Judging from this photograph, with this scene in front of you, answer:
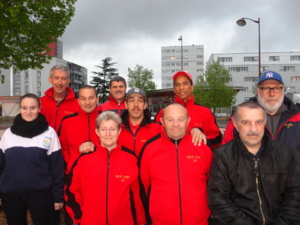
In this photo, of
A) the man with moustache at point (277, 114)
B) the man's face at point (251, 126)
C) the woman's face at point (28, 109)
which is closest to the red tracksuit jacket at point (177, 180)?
the man's face at point (251, 126)

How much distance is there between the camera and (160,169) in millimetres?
3217

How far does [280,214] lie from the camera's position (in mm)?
2797

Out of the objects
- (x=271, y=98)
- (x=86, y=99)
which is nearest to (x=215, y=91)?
(x=271, y=98)

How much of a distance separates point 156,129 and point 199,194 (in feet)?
4.23

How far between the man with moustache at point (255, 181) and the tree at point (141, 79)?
4228 cm

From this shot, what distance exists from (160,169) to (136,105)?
1211 millimetres

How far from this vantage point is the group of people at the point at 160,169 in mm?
2861

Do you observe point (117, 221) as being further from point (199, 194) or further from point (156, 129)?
point (156, 129)

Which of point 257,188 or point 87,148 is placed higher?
point 87,148

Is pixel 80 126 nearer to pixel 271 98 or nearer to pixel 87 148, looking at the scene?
pixel 87 148

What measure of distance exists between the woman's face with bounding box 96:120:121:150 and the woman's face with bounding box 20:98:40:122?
107 centimetres

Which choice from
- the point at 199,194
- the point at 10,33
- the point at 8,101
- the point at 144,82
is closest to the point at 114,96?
the point at 199,194

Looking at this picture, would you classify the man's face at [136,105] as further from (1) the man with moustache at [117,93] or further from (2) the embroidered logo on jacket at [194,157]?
(1) the man with moustache at [117,93]

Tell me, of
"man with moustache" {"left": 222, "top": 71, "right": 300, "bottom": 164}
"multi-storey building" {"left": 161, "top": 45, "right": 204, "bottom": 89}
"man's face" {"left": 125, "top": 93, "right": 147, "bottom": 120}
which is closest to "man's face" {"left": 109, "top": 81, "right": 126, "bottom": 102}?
"man's face" {"left": 125, "top": 93, "right": 147, "bottom": 120}
